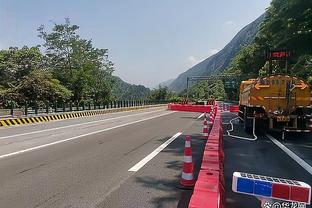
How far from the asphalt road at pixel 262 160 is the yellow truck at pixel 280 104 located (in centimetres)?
97

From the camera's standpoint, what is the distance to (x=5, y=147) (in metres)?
13.3

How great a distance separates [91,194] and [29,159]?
14.4 feet

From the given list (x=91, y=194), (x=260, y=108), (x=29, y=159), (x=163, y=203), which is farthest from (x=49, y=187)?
(x=260, y=108)

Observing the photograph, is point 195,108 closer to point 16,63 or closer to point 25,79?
point 25,79

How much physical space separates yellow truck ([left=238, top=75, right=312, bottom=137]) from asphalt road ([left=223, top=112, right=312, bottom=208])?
3.20 ft

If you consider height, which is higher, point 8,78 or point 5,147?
point 8,78

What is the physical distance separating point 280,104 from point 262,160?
7875 millimetres

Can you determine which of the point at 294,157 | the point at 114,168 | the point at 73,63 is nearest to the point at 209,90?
the point at 73,63

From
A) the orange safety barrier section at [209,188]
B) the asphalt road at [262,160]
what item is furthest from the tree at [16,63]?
the orange safety barrier section at [209,188]

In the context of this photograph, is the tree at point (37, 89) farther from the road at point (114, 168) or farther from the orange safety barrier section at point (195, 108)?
the road at point (114, 168)

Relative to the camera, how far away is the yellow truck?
17.7 m

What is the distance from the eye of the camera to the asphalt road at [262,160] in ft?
23.2

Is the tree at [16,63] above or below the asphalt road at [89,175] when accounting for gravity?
above

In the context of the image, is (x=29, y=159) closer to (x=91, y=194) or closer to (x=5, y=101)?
(x=91, y=194)
